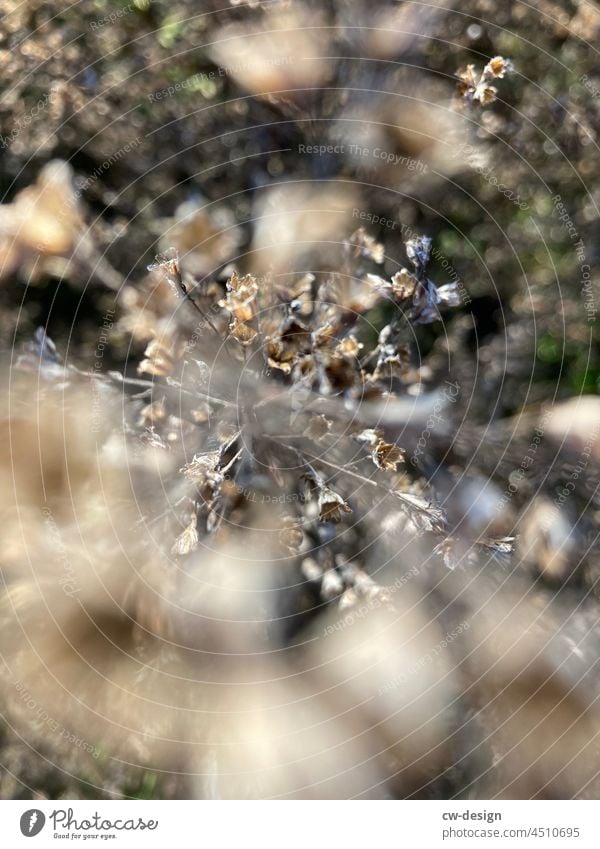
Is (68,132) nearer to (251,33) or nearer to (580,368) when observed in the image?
(251,33)

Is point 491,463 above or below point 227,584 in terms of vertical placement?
above

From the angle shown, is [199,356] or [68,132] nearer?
[199,356]

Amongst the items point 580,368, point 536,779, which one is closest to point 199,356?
point 580,368

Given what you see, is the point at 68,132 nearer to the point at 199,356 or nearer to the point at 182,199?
the point at 182,199

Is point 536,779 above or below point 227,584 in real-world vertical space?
below
